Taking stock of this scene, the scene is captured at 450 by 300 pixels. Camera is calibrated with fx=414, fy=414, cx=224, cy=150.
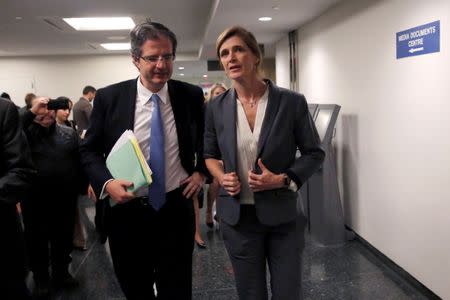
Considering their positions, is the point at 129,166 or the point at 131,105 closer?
the point at 129,166

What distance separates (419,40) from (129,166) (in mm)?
2227

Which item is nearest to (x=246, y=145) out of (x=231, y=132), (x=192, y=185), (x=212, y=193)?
(x=231, y=132)

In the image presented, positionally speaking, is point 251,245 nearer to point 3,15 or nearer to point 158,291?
point 158,291

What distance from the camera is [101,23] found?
6586 mm

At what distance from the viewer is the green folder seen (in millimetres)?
1603

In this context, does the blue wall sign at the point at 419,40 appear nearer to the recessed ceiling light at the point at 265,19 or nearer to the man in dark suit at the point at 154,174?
the man in dark suit at the point at 154,174

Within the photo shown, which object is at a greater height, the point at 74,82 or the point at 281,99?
the point at 74,82

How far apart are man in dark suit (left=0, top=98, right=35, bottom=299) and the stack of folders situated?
34 centimetres

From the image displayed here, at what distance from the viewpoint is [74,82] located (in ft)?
34.6

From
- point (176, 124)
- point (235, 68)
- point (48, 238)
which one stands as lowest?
point (48, 238)

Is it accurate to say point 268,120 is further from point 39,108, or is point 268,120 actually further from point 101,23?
point 101,23

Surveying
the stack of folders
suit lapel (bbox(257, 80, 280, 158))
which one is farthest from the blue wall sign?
the stack of folders

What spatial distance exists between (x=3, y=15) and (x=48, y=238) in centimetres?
371

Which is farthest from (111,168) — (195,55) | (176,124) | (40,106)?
(195,55)
